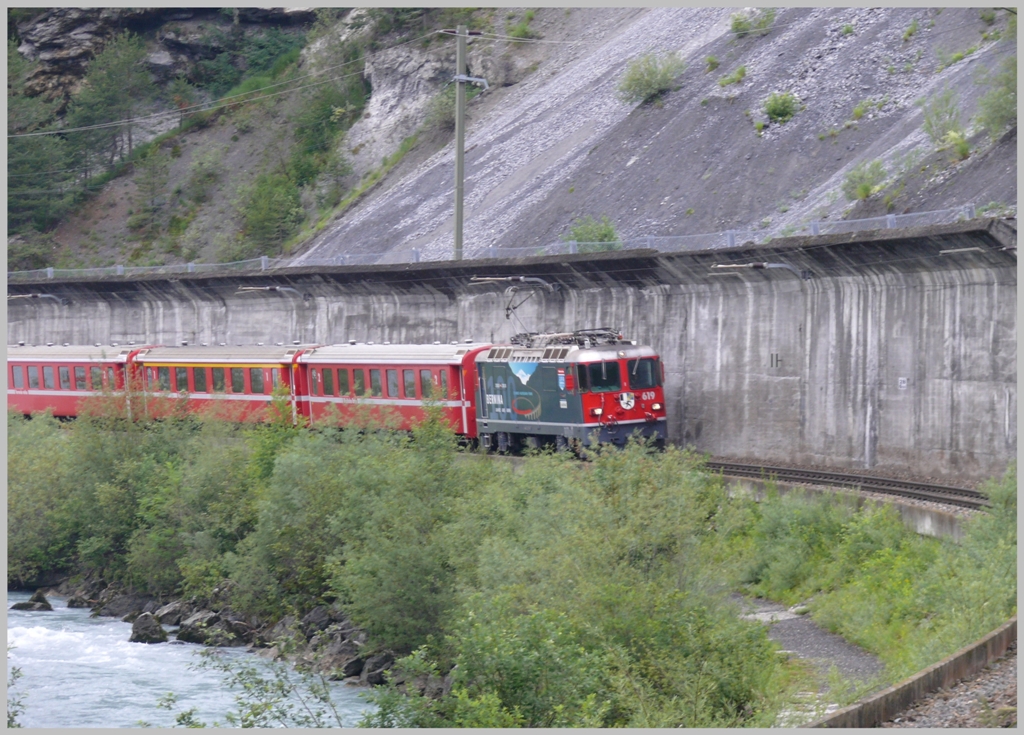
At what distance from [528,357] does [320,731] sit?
1383 cm

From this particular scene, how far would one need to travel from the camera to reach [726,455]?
2759cm

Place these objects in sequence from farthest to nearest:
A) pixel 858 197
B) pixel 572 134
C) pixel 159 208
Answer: pixel 159 208, pixel 572 134, pixel 858 197

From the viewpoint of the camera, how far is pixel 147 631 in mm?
23094

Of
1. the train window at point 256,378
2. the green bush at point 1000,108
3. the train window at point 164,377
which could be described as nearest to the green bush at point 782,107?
the green bush at point 1000,108

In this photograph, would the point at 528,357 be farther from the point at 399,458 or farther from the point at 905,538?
the point at 905,538

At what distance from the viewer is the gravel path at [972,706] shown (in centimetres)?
1036

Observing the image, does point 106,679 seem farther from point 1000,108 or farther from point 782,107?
point 782,107

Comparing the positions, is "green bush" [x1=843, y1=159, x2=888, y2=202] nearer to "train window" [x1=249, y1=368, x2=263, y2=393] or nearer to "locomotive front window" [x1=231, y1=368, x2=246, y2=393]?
"train window" [x1=249, y1=368, x2=263, y2=393]

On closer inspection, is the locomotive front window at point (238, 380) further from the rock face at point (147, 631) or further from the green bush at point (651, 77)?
the green bush at point (651, 77)

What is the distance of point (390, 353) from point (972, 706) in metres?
20.2

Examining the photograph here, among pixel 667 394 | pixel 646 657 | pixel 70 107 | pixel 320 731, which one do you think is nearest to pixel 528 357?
pixel 667 394

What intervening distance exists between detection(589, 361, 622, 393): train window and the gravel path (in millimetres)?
13581

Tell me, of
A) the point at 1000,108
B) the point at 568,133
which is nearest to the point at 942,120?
the point at 1000,108

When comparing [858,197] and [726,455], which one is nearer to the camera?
[726,455]
